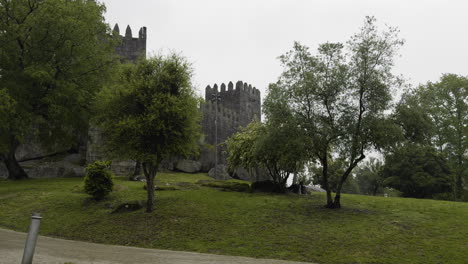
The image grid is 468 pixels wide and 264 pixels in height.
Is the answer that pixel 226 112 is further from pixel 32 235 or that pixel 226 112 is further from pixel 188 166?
pixel 32 235

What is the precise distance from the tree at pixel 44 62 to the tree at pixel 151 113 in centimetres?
853

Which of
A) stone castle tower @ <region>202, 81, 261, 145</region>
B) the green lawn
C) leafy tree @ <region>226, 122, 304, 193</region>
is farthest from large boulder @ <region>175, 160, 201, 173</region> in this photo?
the green lawn

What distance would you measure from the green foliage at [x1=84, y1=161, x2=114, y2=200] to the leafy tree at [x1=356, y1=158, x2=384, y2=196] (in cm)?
3246

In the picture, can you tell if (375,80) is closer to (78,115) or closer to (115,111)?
(115,111)

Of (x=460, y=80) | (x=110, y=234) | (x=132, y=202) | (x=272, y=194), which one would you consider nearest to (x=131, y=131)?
(x=132, y=202)

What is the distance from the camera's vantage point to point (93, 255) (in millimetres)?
10523

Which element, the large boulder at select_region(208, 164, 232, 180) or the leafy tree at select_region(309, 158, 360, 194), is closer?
the large boulder at select_region(208, 164, 232, 180)

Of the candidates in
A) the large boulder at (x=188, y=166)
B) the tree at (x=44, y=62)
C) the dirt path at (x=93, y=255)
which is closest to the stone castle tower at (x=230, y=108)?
the large boulder at (x=188, y=166)

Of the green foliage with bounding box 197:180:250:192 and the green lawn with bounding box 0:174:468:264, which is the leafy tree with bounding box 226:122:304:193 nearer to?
the green foliage with bounding box 197:180:250:192

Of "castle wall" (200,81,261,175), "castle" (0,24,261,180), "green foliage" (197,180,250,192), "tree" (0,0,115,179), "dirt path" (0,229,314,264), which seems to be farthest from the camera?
"castle wall" (200,81,261,175)

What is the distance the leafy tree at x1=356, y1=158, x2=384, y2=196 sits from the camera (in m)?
49.7

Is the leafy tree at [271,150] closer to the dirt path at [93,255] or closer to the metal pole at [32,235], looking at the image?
the dirt path at [93,255]

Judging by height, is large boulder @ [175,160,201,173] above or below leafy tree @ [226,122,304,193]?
below

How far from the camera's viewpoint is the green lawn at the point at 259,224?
1262 cm
